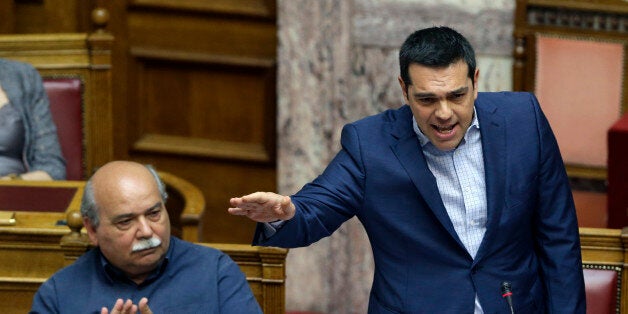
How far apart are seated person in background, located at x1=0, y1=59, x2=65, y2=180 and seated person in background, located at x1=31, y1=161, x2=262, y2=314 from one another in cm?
139

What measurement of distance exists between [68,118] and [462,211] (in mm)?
2287

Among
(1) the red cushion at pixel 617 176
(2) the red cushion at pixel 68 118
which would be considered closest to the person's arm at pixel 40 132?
(2) the red cushion at pixel 68 118

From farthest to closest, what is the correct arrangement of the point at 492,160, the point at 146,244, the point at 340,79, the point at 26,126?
the point at 340,79
the point at 26,126
the point at 146,244
the point at 492,160

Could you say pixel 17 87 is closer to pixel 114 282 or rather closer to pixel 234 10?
pixel 234 10

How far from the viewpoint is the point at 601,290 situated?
306 centimetres

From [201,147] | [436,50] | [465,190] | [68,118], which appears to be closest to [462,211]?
[465,190]

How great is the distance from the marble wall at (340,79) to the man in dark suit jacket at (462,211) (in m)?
1.84

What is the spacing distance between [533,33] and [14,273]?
2.10 m

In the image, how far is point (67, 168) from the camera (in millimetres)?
4492

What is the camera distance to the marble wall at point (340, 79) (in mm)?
4441

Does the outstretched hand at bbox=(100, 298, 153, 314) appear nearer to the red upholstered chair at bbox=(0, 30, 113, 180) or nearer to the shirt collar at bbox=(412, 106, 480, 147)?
the shirt collar at bbox=(412, 106, 480, 147)

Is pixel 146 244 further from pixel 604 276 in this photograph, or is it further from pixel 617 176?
pixel 617 176

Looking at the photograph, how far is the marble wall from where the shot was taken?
14.6 feet

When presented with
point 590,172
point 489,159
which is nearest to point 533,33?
Result: point 590,172
